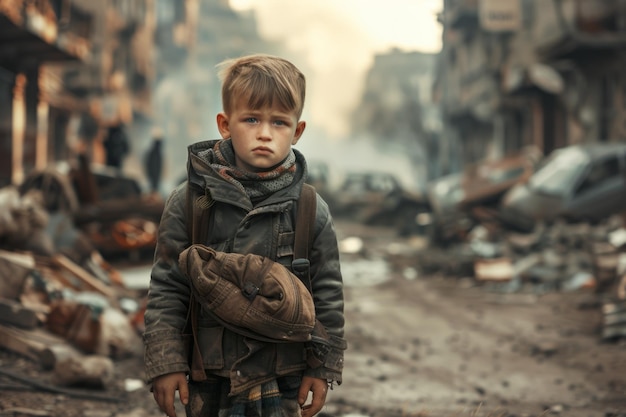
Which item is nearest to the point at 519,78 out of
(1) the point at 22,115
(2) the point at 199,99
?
(1) the point at 22,115

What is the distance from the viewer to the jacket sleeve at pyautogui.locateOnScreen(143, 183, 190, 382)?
7.61 ft

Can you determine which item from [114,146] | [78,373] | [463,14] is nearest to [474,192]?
[114,146]

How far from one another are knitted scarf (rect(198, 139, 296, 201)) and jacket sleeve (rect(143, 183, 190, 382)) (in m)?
0.16

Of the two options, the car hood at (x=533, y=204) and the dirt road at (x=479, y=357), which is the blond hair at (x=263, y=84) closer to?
the dirt road at (x=479, y=357)

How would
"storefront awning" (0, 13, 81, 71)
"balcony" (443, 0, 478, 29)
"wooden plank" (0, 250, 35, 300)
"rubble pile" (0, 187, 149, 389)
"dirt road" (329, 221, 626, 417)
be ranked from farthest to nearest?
1. "balcony" (443, 0, 478, 29)
2. "storefront awning" (0, 13, 81, 71)
3. "wooden plank" (0, 250, 35, 300)
4. "rubble pile" (0, 187, 149, 389)
5. "dirt road" (329, 221, 626, 417)

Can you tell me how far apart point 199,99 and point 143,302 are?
50.9m

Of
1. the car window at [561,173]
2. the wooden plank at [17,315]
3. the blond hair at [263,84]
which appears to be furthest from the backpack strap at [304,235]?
the car window at [561,173]

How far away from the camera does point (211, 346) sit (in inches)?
92.7

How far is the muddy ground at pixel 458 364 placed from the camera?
4.70 meters

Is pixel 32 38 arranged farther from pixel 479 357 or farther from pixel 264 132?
pixel 264 132

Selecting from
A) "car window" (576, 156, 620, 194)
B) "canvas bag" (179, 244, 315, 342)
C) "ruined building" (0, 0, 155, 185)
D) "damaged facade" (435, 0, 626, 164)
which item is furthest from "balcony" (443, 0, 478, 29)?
"canvas bag" (179, 244, 315, 342)

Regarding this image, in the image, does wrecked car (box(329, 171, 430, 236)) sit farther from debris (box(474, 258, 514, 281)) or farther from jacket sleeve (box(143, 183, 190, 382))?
jacket sleeve (box(143, 183, 190, 382))

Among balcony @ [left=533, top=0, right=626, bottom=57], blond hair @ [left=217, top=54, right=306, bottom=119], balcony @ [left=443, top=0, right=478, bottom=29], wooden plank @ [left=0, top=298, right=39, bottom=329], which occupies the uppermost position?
balcony @ [left=443, top=0, right=478, bottom=29]

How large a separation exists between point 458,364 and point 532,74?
1944 cm
